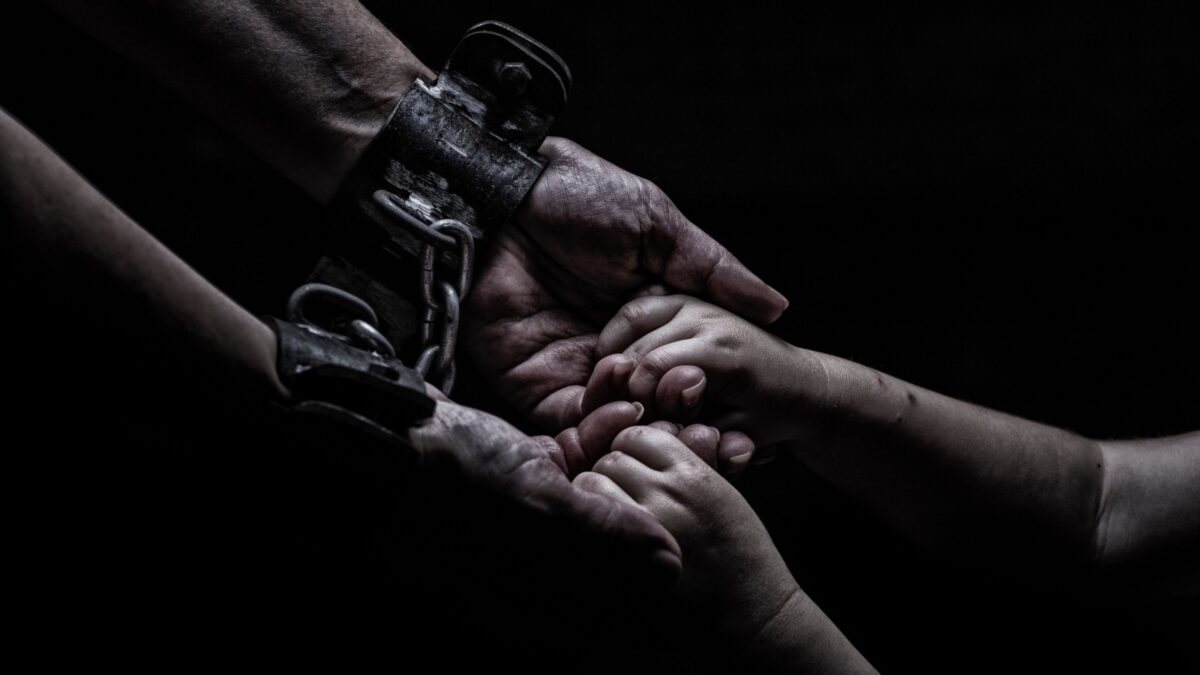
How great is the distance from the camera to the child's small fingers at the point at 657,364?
4.25 feet

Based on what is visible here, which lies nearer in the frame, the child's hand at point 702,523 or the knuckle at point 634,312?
the child's hand at point 702,523

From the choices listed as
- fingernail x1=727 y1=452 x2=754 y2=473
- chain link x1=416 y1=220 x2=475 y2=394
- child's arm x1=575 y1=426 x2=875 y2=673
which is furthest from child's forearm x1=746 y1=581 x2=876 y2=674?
chain link x1=416 y1=220 x2=475 y2=394

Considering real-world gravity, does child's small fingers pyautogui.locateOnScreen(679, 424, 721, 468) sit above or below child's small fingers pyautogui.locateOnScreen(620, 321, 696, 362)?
below

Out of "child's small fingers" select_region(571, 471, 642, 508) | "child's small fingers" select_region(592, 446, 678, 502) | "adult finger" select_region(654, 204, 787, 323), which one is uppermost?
"adult finger" select_region(654, 204, 787, 323)

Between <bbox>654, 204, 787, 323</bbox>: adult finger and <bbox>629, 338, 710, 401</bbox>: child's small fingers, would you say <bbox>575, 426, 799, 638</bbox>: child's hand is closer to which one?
<bbox>629, 338, 710, 401</bbox>: child's small fingers

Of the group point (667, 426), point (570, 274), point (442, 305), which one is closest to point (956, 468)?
point (667, 426)

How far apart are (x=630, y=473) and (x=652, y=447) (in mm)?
40

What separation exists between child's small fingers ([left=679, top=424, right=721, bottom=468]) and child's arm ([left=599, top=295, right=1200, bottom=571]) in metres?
0.07

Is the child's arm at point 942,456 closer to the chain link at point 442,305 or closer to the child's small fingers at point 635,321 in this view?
the child's small fingers at point 635,321

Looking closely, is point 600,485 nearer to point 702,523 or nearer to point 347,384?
point 702,523

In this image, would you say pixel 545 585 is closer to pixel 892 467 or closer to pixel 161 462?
pixel 161 462

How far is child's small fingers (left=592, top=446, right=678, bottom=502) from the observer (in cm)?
117

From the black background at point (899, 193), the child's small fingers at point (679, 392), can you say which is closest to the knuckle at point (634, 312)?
the child's small fingers at point (679, 392)

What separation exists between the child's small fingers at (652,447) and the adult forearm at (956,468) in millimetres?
307
